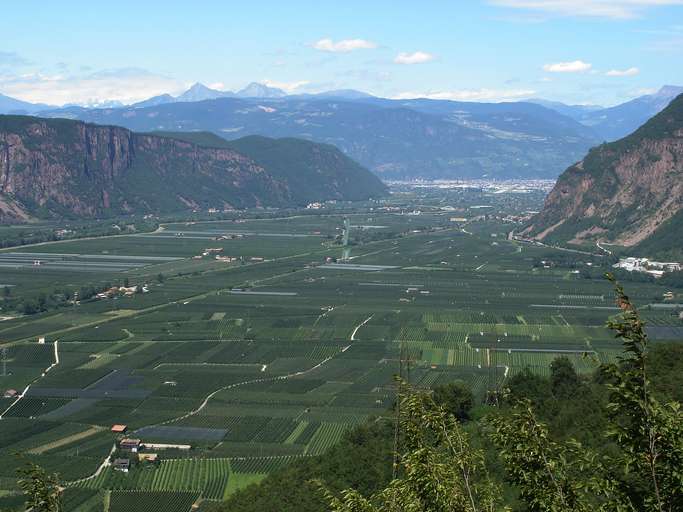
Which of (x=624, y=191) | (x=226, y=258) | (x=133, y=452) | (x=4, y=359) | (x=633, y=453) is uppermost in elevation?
(x=633, y=453)

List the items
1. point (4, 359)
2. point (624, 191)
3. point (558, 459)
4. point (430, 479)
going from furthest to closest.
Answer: point (624, 191)
point (4, 359)
point (430, 479)
point (558, 459)

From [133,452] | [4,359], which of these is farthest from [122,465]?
[4,359]

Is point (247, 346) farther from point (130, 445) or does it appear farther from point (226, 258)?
point (226, 258)

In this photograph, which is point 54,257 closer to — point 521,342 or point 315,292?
point 315,292

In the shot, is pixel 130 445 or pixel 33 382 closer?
pixel 130 445

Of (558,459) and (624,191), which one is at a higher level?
(558,459)

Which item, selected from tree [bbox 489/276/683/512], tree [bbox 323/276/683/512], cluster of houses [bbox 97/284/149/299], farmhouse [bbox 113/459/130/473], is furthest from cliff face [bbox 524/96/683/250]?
tree [bbox 489/276/683/512]

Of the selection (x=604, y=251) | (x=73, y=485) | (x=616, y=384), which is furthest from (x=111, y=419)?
(x=604, y=251)
